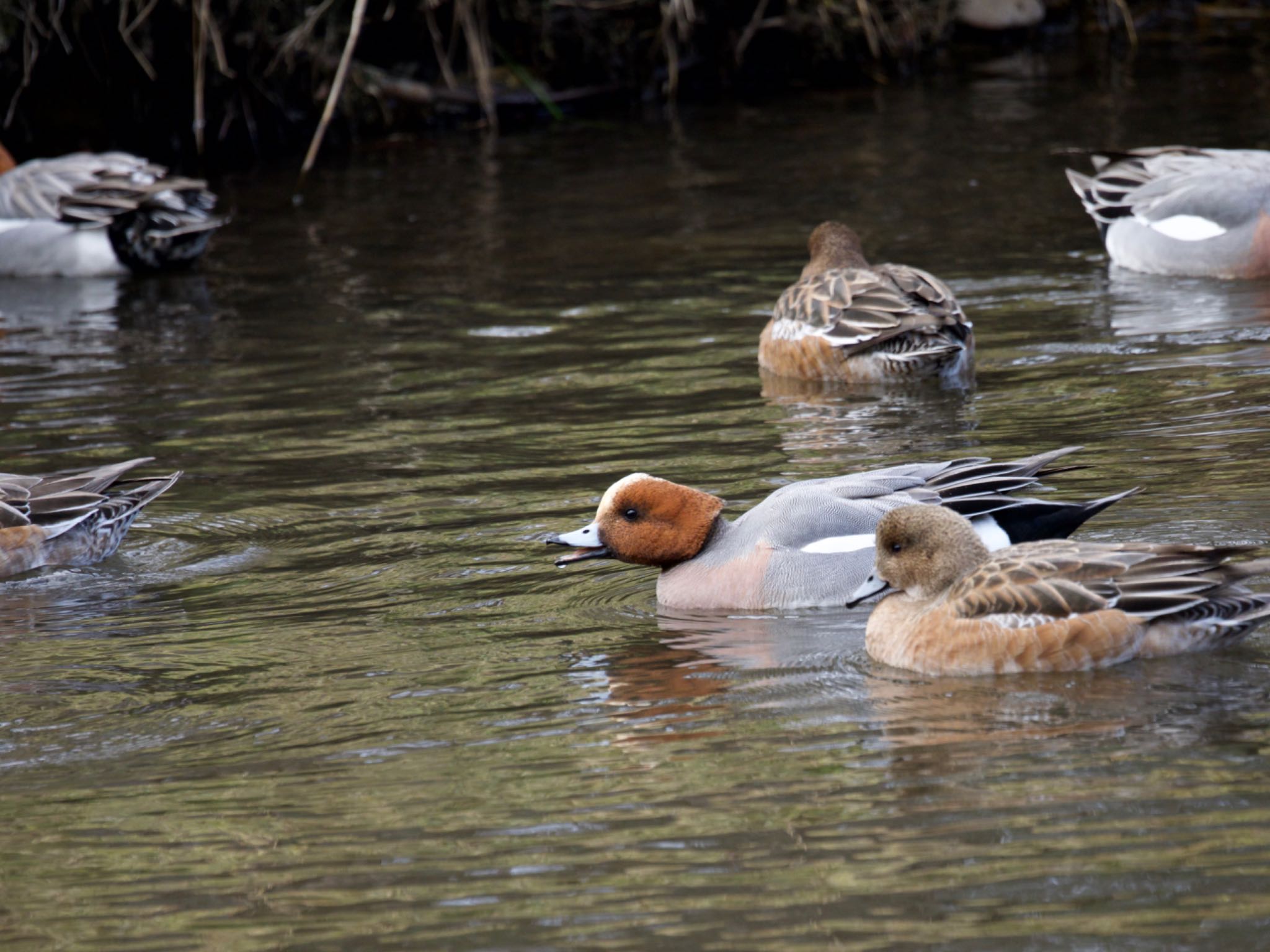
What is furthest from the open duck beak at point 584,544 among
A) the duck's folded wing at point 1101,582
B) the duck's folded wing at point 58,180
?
the duck's folded wing at point 58,180

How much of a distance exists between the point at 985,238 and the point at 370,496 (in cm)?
568

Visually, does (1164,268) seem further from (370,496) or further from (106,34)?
(106,34)

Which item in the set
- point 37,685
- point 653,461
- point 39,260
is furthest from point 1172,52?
point 37,685

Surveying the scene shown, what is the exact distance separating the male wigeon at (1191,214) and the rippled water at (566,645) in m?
0.23

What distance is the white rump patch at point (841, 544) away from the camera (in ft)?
19.1

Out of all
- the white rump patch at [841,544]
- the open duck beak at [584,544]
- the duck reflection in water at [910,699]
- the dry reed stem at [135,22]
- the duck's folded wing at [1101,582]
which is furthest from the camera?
the dry reed stem at [135,22]

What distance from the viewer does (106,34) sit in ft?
53.3

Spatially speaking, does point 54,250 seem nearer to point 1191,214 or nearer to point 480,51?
point 480,51

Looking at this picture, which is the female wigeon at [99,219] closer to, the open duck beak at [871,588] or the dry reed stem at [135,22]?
the dry reed stem at [135,22]

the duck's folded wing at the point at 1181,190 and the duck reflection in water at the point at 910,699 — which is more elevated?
the duck's folded wing at the point at 1181,190

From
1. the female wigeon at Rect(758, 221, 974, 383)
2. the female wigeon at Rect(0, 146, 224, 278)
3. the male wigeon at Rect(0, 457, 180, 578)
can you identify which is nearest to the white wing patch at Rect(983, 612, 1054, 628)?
the male wigeon at Rect(0, 457, 180, 578)

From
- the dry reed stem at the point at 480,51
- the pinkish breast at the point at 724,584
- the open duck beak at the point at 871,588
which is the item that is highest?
the dry reed stem at the point at 480,51

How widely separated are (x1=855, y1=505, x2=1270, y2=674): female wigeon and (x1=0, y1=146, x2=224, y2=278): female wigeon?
8734 millimetres

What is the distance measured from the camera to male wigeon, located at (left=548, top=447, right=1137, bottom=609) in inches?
231
